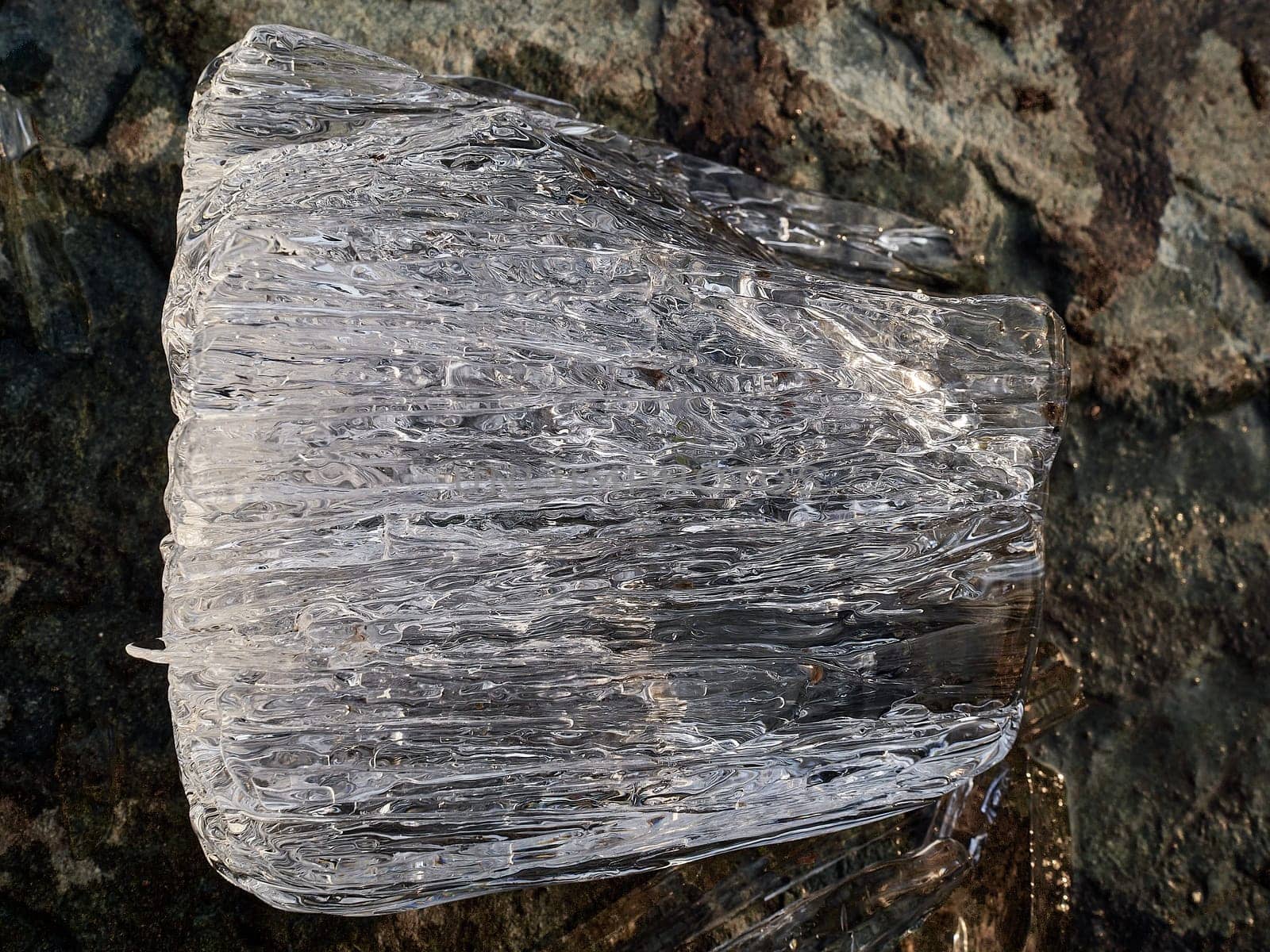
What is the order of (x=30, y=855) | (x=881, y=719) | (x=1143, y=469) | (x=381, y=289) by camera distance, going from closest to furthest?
(x=381, y=289) < (x=881, y=719) < (x=30, y=855) < (x=1143, y=469)

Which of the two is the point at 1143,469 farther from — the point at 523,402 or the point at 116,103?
the point at 116,103

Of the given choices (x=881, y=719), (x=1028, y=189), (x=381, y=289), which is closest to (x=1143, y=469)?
(x=1028, y=189)

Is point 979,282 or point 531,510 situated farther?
point 979,282

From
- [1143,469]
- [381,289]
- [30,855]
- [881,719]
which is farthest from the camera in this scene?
[1143,469]

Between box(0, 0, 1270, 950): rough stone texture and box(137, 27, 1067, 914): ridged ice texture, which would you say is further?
box(0, 0, 1270, 950): rough stone texture

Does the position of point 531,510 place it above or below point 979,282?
below
